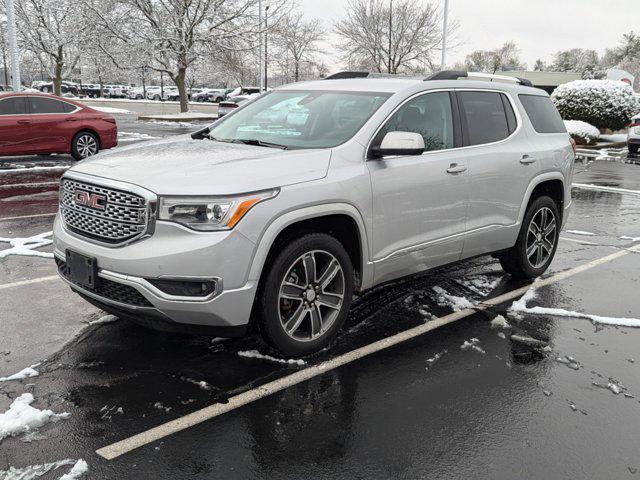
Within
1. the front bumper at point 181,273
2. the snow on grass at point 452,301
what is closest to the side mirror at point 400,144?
the front bumper at point 181,273

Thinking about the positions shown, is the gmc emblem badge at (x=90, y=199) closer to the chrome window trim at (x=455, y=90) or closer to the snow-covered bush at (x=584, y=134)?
the chrome window trim at (x=455, y=90)

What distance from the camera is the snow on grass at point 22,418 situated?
3.21 meters

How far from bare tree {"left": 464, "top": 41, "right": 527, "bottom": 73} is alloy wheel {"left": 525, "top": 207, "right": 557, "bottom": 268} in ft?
309

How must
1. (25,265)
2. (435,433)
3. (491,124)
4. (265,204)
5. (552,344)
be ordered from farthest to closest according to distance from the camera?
(25,265) < (491,124) < (552,344) < (265,204) < (435,433)

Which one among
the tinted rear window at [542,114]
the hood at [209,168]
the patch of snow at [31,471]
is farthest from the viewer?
the tinted rear window at [542,114]

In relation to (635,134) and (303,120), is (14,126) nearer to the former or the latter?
(303,120)

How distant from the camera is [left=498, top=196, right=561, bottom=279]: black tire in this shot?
19.7 feet

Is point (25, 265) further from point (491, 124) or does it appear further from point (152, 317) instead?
point (491, 124)

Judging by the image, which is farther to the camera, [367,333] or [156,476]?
[367,333]

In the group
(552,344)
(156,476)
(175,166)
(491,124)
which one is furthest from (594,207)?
(156,476)

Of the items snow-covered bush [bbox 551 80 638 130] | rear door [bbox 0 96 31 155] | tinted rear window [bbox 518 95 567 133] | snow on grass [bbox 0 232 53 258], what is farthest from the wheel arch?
snow-covered bush [bbox 551 80 638 130]

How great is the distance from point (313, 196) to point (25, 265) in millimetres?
3712

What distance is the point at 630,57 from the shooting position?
317 feet

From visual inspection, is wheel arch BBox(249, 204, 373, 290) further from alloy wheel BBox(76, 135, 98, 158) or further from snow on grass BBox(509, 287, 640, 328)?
alloy wheel BBox(76, 135, 98, 158)
